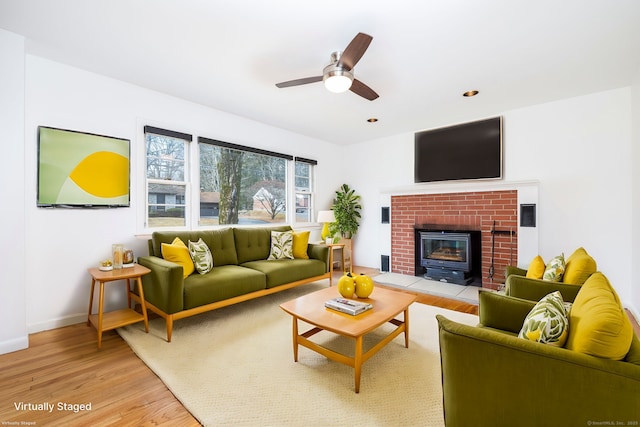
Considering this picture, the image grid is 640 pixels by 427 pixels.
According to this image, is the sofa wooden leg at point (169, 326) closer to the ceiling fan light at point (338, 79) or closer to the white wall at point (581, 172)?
the ceiling fan light at point (338, 79)

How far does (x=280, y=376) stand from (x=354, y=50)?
239cm

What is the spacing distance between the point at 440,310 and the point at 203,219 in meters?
3.26

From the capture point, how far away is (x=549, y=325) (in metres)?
1.23

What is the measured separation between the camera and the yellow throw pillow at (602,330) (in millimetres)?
958

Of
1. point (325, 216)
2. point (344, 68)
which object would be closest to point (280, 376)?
point (344, 68)

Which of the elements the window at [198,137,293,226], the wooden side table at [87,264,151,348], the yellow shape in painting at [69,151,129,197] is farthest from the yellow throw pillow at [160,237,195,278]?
the window at [198,137,293,226]

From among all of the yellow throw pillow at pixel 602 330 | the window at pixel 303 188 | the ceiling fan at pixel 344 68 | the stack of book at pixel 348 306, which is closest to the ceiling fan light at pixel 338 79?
the ceiling fan at pixel 344 68

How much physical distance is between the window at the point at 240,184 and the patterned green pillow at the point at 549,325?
3.70 meters

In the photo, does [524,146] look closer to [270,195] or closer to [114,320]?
[270,195]

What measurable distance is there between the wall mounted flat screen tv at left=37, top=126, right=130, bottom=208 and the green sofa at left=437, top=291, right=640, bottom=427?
11.1 ft

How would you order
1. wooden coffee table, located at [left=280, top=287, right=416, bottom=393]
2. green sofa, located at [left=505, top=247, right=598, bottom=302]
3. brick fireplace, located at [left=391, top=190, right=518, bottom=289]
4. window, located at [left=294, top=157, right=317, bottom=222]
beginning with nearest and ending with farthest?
wooden coffee table, located at [left=280, top=287, right=416, bottom=393] < green sofa, located at [left=505, top=247, right=598, bottom=302] < brick fireplace, located at [left=391, top=190, right=518, bottom=289] < window, located at [left=294, top=157, right=317, bottom=222]

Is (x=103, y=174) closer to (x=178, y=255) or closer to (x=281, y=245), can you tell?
(x=178, y=255)

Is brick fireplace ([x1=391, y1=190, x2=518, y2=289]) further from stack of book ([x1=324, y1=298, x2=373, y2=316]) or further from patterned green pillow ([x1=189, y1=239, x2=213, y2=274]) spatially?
patterned green pillow ([x1=189, y1=239, x2=213, y2=274])

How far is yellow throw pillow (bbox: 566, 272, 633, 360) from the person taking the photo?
0.96 m
